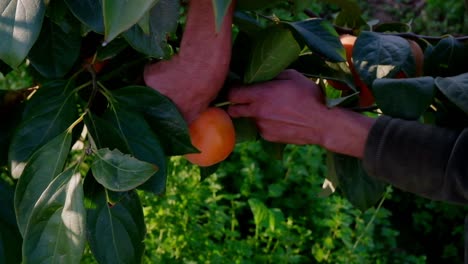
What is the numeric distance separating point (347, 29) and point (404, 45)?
16 cm

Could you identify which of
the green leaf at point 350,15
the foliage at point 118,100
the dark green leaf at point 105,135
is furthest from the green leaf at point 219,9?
the green leaf at point 350,15

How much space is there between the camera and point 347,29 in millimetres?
1137

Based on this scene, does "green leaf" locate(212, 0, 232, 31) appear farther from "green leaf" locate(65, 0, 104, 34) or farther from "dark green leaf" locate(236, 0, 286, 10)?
"dark green leaf" locate(236, 0, 286, 10)

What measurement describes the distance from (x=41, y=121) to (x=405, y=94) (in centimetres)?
45

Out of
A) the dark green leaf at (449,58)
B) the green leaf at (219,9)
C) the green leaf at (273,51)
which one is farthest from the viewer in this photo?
the dark green leaf at (449,58)

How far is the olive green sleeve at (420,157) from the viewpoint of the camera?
0.91 meters

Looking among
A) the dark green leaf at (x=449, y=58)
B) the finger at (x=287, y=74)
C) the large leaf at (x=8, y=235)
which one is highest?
the dark green leaf at (x=449, y=58)

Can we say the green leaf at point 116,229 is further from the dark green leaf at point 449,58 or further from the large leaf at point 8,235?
the dark green leaf at point 449,58

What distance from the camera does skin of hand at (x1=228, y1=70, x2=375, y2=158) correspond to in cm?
95

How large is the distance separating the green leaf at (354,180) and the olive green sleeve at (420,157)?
0.35ft

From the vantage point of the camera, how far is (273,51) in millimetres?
911

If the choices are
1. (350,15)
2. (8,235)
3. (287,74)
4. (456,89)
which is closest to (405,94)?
(456,89)

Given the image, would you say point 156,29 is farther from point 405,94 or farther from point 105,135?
point 405,94

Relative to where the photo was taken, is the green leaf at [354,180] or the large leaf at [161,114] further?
the green leaf at [354,180]
